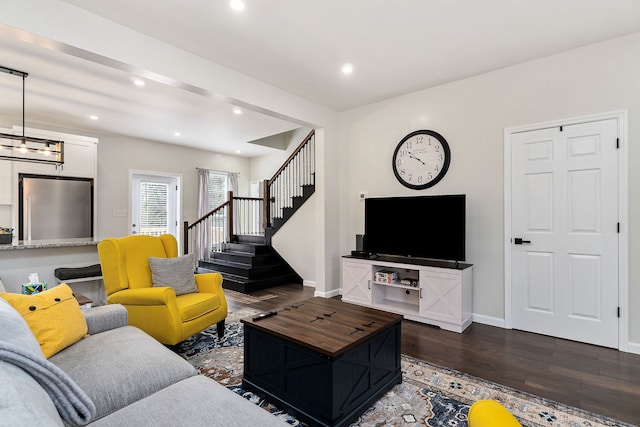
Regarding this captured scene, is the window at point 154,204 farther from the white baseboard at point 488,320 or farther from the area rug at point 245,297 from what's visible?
the white baseboard at point 488,320

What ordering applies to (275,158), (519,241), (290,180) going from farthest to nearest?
(275,158), (290,180), (519,241)

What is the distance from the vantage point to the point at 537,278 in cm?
342

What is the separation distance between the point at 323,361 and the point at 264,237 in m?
4.81

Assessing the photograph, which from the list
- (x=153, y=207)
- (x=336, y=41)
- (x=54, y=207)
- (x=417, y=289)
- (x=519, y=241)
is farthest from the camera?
(x=153, y=207)

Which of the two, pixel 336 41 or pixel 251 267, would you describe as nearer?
pixel 336 41

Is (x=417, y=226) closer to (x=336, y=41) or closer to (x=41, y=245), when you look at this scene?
(x=336, y=41)

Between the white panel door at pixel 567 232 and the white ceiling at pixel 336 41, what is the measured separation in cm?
97

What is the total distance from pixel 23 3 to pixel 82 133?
13.6ft

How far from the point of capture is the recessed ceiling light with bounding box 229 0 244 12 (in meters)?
2.50

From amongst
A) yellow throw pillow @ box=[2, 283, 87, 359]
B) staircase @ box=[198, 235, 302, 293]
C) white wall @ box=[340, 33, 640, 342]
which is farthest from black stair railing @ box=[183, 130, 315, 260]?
yellow throw pillow @ box=[2, 283, 87, 359]

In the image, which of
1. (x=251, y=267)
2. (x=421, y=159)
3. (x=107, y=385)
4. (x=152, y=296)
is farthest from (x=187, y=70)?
(x=251, y=267)

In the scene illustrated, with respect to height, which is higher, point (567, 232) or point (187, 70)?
point (187, 70)

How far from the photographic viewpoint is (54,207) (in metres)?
5.04

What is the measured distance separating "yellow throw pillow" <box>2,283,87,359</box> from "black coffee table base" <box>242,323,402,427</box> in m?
1.03
